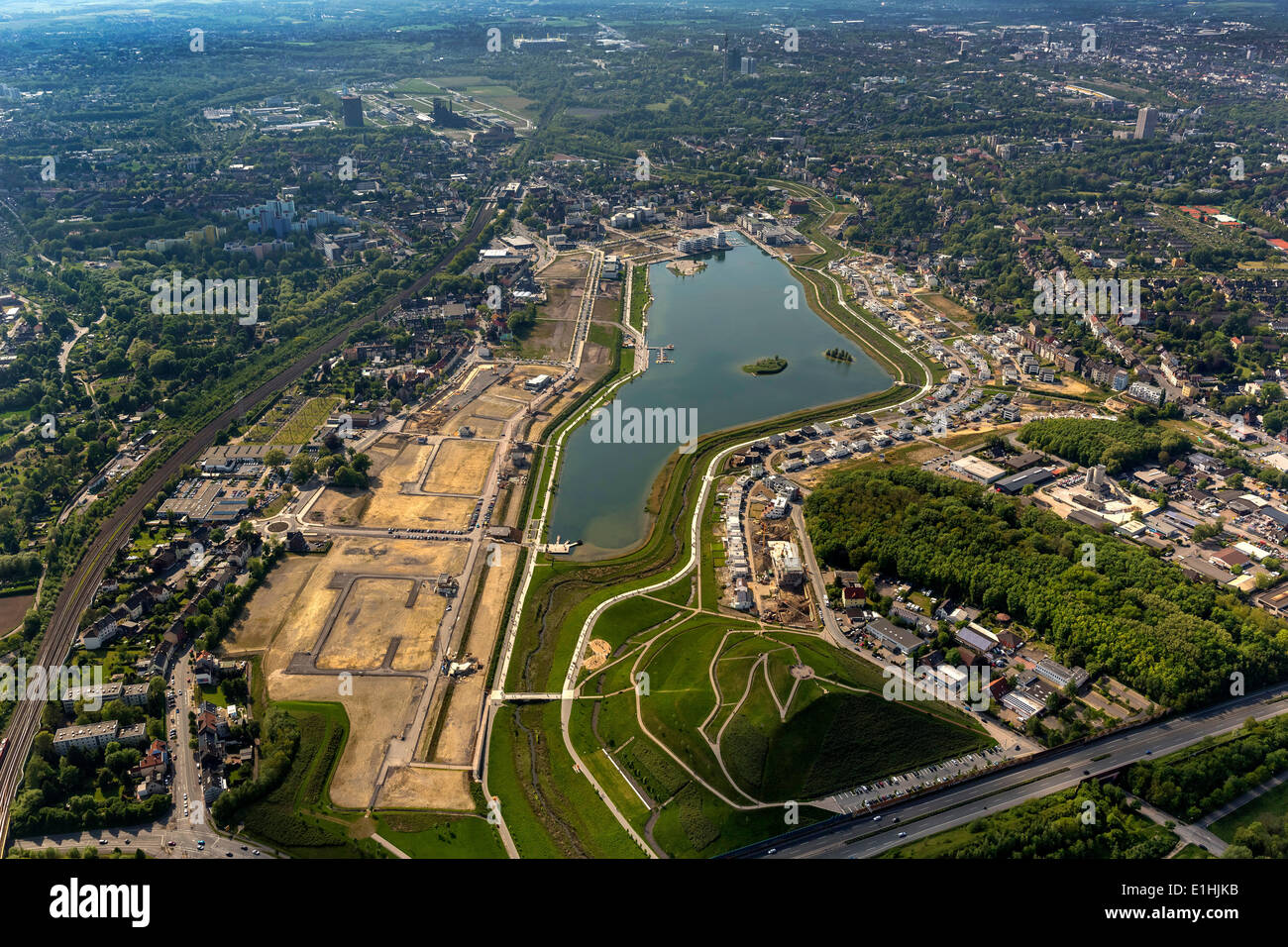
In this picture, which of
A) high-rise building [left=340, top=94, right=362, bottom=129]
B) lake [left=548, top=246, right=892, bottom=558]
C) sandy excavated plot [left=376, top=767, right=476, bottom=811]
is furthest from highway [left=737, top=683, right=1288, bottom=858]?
high-rise building [left=340, top=94, right=362, bottom=129]

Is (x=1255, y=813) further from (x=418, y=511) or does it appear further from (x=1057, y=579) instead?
(x=418, y=511)

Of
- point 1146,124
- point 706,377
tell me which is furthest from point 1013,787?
point 1146,124

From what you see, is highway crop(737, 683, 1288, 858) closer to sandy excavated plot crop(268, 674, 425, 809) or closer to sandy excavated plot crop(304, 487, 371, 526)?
sandy excavated plot crop(268, 674, 425, 809)

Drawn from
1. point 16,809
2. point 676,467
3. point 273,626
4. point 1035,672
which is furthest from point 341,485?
point 1035,672

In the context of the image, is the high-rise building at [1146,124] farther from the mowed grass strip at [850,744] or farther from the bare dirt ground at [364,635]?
the bare dirt ground at [364,635]

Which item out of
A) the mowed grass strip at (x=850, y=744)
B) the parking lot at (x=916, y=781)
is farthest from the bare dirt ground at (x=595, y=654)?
the parking lot at (x=916, y=781)

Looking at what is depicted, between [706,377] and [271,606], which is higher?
[706,377]
